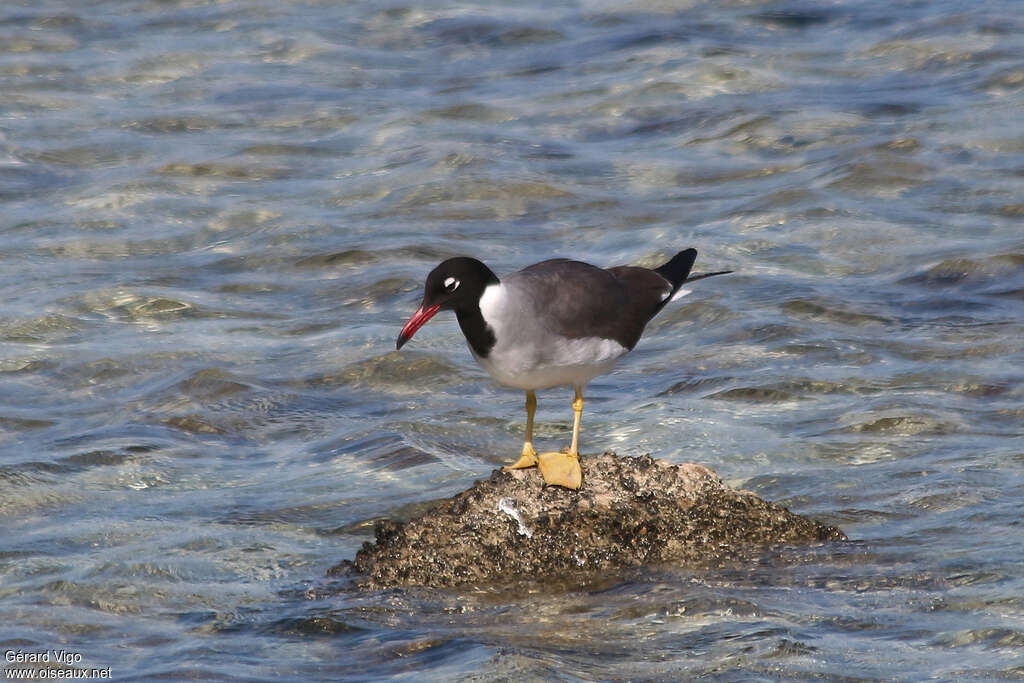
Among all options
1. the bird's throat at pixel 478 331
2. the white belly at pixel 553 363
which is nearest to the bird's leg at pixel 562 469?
the white belly at pixel 553 363

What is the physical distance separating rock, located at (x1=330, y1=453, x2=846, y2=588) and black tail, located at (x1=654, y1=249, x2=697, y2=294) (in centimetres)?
160

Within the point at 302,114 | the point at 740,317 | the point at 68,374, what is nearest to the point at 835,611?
the point at 740,317

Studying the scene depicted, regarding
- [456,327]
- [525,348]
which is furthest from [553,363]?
[456,327]

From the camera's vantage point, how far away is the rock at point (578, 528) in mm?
6820

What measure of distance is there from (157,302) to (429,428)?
3084 mm

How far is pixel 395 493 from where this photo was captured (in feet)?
27.9

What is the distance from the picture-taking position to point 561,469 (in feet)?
22.8

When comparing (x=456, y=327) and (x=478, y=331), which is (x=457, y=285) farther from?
(x=456, y=327)

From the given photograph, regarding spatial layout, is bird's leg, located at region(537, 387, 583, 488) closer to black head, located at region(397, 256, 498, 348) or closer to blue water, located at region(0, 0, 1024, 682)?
blue water, located at region(0, 0, 1024, 682)

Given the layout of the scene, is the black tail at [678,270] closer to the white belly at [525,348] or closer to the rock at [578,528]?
the white belly at [525,348]

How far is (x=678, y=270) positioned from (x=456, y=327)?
300 centimetres

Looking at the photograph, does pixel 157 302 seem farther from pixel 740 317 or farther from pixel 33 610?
pixel 33 610

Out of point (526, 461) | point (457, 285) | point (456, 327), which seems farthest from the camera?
point (456, 327)

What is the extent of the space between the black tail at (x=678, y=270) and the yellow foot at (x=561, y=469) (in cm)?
166
